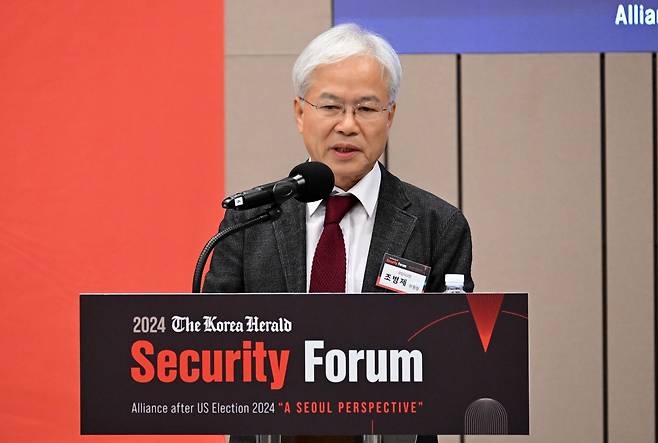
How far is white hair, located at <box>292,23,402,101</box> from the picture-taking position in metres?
1.84

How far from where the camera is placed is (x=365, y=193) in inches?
74.2

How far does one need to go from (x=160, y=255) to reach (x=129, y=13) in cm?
99

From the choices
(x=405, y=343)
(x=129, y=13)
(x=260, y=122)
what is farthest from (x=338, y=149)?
(x=129, y=13)

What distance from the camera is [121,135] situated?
11.6 feet

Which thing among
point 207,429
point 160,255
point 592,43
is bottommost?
point 207,429

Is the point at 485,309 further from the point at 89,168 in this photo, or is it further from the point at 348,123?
the point at 89,168

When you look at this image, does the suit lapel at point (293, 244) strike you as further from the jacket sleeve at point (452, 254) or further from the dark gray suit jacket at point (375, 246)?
the jacket sleeve at point (452, 254)

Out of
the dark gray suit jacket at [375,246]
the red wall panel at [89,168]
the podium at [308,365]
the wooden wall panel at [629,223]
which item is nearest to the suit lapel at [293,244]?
the dark gray suit jacket at [375,246]

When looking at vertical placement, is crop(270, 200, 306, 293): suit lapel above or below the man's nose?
Answer: below

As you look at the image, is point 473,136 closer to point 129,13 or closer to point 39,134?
point 129,13

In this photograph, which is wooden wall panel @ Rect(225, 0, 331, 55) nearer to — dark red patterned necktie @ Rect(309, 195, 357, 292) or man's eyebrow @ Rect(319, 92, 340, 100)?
man's eyebrow @ Rect(319, 92, 340, 100)

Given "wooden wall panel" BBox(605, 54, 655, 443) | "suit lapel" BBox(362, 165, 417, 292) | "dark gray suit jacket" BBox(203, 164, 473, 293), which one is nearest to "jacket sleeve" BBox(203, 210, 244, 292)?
"dark gray suit jacket" BBox(203, 164, 473, 293)

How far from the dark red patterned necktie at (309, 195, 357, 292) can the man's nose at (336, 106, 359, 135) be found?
18cm

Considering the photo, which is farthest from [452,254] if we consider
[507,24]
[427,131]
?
[507,24]
